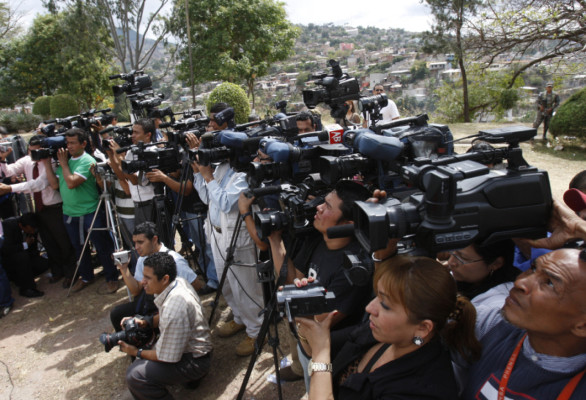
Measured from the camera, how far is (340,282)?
6.25 feet

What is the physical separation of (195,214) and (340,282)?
258cm

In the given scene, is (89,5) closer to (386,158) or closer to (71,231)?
(71,231)

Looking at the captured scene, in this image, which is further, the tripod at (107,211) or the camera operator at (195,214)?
the tripod at (107,211)

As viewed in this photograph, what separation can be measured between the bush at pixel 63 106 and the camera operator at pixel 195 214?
13602 mm

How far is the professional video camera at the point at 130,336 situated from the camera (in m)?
2.60

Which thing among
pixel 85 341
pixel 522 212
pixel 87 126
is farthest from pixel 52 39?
pixel 522 212

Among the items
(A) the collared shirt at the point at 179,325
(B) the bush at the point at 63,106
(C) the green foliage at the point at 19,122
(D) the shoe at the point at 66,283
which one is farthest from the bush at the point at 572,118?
(C) the green foliage at the point at 19,122

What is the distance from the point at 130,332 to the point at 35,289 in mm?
2574

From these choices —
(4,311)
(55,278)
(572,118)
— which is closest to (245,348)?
(4,311)

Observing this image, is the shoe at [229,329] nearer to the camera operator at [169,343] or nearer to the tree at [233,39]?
the camera operator at [169,343]

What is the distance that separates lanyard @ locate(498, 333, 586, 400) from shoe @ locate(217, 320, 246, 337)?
98.4 inches

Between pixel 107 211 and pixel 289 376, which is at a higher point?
pixel 107 211

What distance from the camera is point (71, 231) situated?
438cm

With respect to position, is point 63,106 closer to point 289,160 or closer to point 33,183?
point 33,183
